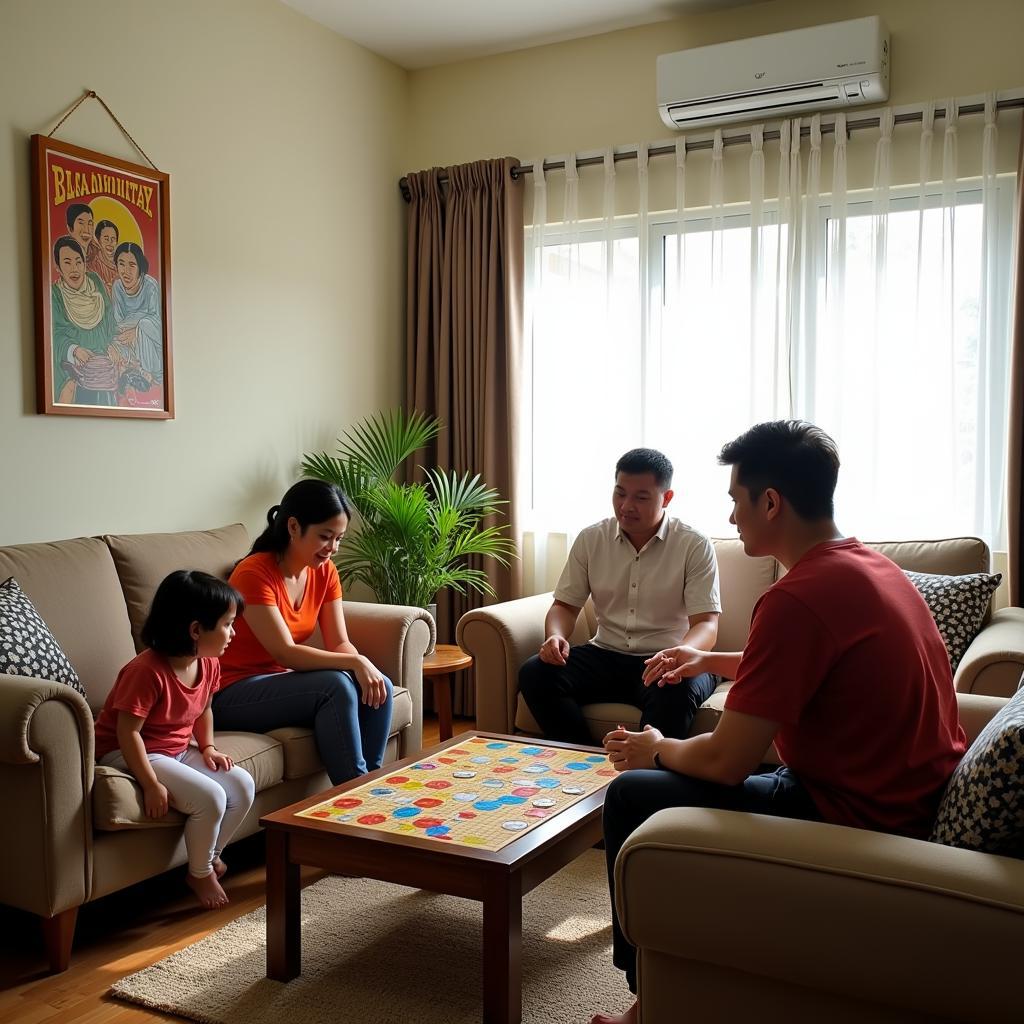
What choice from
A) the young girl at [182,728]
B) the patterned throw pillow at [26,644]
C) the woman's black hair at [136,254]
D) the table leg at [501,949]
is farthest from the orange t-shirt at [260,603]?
the table leg at [501,949]

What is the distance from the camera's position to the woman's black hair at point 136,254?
11.1 ft

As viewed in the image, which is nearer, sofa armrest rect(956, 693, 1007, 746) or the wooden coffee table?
the wooden coffee table

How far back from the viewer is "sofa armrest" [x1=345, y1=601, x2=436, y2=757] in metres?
3.39

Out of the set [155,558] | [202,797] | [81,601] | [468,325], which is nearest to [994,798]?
[202,797]

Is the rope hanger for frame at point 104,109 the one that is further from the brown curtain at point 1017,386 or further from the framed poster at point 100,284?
the brown curtain at point 1017,386

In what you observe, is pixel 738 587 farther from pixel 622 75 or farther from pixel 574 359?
pixel 622 75

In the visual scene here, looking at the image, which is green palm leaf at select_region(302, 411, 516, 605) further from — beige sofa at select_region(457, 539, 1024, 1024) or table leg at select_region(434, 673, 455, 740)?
beige sofa at select_region(457, 539, 1024, 1024)

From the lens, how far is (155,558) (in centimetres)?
326

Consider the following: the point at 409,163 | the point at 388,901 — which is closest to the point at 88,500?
the point at 388,901

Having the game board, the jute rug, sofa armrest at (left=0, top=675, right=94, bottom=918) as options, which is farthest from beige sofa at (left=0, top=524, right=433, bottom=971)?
the game board

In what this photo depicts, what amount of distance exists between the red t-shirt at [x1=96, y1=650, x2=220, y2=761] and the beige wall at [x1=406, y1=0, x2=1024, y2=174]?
2.93 m

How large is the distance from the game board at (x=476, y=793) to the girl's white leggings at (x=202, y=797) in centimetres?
37

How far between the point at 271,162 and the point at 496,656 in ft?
6.91

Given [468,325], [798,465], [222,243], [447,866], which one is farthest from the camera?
[468,325]
